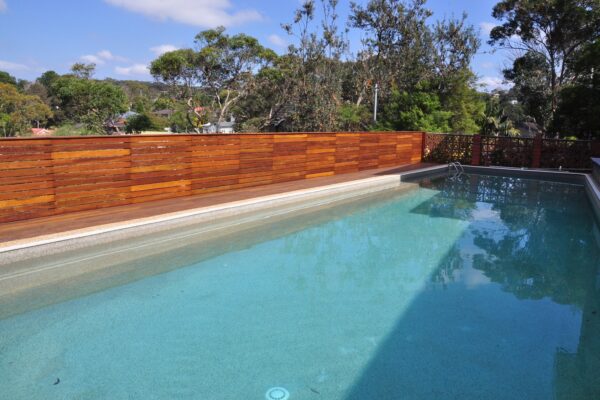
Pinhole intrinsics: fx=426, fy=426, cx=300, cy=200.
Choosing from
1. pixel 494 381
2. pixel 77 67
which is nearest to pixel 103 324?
pixel 494 381

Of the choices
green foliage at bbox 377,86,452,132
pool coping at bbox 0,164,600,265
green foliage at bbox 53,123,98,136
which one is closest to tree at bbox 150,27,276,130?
green foliage at bbox 53,123,98,136

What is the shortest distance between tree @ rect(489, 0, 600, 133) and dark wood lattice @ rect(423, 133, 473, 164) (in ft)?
26.0

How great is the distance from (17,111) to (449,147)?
115 feet

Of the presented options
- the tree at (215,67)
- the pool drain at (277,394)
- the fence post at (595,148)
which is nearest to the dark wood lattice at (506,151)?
the fence post at (595,148)

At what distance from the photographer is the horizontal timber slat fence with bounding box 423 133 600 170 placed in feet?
45.8

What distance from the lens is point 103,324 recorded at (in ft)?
12.9

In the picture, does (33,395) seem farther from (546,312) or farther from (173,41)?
(173,41)

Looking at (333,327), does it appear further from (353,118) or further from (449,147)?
(353,118)

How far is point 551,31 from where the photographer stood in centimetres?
2225

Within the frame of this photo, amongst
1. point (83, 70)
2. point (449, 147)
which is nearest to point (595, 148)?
point (449, 147)

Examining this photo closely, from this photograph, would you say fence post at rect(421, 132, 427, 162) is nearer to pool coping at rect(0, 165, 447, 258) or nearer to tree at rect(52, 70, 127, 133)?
pool coping at rect(0, 165, 447, 258)

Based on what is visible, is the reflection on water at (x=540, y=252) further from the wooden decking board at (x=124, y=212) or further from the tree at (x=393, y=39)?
the tree at (x=393, y=39)

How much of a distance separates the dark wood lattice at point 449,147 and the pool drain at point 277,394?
1406cm

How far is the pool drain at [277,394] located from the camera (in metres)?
2.88
